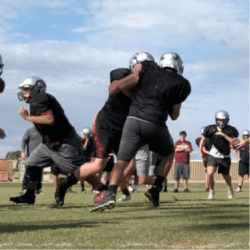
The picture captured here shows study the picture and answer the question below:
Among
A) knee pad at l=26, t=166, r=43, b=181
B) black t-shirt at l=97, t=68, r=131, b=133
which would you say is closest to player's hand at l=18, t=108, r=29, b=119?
black t-shirt at l=97, t=68, r=131, b=133

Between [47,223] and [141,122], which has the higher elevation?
[141,122]

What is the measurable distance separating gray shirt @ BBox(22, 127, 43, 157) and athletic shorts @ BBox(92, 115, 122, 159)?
5711 mm

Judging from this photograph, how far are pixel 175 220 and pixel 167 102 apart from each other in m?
1.38

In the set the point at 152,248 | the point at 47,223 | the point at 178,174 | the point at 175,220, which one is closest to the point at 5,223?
the point at 47,223

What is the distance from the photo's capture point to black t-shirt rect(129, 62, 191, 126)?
638 centimetres

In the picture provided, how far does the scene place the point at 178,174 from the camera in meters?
17.3

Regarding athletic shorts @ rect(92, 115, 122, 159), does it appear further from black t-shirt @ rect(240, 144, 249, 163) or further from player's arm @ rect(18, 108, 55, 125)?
black t-shirt @ rect(240, 144, 249, 163)

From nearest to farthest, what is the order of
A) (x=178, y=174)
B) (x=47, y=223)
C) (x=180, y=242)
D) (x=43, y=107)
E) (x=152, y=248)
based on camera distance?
1. (x=152, y=248)
2. (x=180, y=242)
3. (x=47, y=223)
4. (x=43, y=107)
5. (x=178, y=174)

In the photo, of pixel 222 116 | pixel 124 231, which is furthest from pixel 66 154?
pixel 222 116

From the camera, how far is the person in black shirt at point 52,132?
24.9 feet

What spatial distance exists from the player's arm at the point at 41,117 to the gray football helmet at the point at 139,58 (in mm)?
1302

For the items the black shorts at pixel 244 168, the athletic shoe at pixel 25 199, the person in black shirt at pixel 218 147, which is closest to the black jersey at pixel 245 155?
the black shorts at pixel 244 168

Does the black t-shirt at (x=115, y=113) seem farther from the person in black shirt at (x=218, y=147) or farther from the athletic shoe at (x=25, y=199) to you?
the person in black shirt at (x=218, y=147)

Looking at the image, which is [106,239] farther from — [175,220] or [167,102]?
[167,102]
